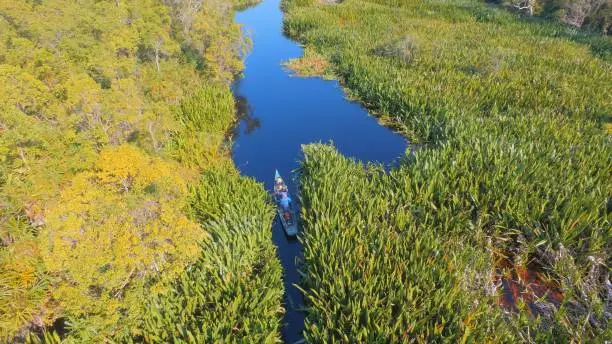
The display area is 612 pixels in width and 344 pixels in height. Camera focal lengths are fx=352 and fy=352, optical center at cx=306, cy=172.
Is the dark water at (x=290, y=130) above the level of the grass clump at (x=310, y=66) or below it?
below

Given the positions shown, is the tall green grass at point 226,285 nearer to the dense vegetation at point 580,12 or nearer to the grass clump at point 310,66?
the grass clump at point 310,66

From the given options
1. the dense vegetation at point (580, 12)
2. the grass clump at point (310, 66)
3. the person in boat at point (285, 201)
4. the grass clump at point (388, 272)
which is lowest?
the person in boat at point (285, 201)

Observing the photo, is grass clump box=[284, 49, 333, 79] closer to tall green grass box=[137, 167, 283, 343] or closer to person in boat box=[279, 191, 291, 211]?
person in boat box=[279, 191, 291, 211]

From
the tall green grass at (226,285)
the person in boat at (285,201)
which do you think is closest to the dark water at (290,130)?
the person in boat at (285,201)

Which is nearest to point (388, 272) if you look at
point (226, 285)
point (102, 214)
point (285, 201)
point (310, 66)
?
point (226, 285)

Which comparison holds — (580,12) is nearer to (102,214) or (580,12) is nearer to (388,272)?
(388,272)

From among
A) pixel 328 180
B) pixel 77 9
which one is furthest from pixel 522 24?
pixel 77 9
